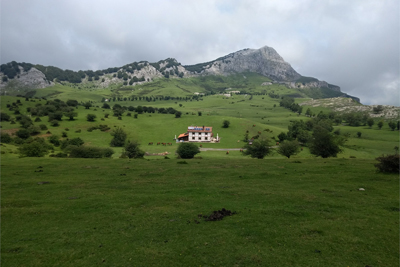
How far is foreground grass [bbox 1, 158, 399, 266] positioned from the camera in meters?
13.0

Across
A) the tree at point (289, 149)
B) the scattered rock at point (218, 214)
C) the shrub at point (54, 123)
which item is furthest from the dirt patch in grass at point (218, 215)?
the shrub at point (54, 123)

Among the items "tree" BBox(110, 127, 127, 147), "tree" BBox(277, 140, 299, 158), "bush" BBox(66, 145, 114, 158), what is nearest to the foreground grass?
"tree" BBox(277, 140, 299, 158)

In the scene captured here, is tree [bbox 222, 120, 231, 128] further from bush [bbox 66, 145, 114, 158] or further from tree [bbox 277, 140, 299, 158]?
bush [bbox 66, 145, 114, 158]

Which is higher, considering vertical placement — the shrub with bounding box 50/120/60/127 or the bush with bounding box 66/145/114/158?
the shrub with bounding box 50/120/60/127

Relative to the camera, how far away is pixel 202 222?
17.6 metres

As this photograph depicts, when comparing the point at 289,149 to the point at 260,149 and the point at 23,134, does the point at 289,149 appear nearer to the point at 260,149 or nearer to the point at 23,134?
the point at 260,149

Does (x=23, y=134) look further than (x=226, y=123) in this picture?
No

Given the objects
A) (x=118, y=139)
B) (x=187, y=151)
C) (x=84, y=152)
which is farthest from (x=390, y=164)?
(x=118, y=139)

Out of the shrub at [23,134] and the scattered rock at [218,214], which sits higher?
the shrub at [23,134]

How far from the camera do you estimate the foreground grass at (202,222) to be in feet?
42.7

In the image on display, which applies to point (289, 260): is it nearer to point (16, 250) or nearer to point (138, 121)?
point (16, 250)

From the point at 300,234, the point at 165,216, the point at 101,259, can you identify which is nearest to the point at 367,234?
the point at 300,234

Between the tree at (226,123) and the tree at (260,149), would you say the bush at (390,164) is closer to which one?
the tree at (260,149)

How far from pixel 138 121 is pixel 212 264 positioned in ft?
510
